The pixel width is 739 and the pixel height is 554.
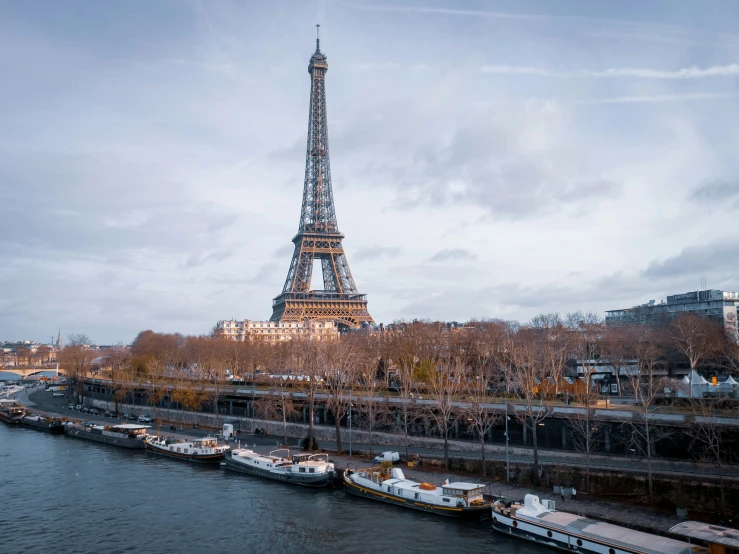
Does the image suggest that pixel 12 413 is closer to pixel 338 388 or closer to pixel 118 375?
pixel 118 375

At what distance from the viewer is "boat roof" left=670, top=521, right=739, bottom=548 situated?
22984 mm

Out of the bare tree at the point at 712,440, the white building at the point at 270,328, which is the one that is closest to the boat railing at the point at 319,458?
the bare tree at the point at 712,440

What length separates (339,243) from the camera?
395 feet

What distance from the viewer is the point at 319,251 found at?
388 ft

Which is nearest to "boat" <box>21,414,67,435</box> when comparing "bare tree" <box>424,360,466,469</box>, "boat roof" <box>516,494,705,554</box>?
"bare tree" <box>424,360,466,469</box>

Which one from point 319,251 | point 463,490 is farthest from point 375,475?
point 319,251

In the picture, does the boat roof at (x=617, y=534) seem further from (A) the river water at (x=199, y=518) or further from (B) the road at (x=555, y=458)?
(B) the road at (x=555, y=458)

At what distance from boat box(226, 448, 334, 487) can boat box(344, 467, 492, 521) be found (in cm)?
184

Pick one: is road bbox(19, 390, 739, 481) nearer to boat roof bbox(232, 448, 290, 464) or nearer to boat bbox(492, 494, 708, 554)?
boat roof bbox(232, 448, 290, 464)

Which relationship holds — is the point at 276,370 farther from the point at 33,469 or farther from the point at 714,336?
the point at 714,336

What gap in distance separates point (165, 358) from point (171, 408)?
17.1m

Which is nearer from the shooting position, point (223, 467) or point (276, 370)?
point (223, 467)

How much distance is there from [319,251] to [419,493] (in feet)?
286

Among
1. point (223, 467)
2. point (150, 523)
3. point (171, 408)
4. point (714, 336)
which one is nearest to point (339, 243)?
point (171, 408)
